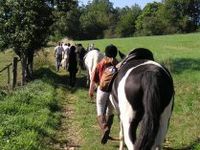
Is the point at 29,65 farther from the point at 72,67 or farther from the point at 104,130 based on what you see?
the point at 104,130

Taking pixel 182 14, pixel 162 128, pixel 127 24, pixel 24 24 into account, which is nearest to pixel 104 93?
pixel 162 128

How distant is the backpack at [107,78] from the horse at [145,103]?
6.95ft

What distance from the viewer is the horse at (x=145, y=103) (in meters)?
6.75

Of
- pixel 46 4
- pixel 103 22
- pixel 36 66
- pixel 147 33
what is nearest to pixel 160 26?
pixel 147 33

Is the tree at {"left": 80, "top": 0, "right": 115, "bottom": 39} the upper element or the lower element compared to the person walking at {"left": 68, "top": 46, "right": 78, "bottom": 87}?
lower

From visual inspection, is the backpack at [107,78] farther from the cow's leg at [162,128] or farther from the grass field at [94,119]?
the cow's leg at [162,128]

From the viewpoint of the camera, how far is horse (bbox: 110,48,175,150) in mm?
6746

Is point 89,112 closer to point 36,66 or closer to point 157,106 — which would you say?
point 157,106

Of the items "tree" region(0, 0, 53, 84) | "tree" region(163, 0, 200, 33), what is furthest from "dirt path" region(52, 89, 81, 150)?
"tree" region(163, 0, 200, 33)

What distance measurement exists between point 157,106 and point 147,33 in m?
112

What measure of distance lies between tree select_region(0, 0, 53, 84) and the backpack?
12.0 meters

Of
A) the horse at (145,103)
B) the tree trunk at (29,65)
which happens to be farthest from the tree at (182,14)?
the horse at (145,103)

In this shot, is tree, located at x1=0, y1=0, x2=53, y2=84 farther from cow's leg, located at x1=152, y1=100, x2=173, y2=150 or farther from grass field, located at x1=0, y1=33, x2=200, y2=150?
cow's leg, located at x1=152, y1=100, x2=173, y2=150

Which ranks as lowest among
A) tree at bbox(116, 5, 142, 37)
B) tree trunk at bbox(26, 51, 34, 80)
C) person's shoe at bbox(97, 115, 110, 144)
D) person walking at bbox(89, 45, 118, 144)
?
tree at bbox(116, 5, 142, 37)
